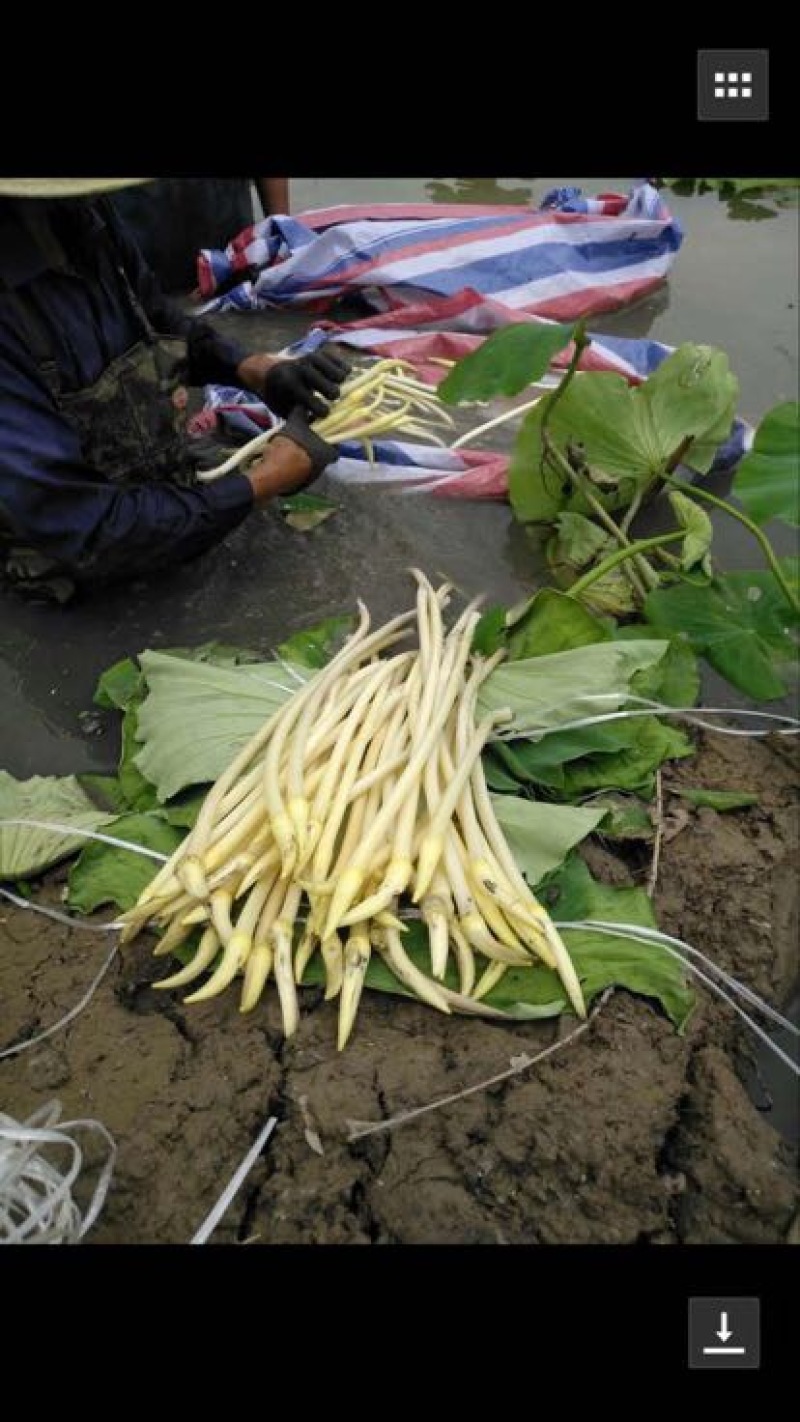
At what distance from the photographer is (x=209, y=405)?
3820mm

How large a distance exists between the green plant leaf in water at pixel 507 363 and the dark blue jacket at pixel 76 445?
0.75 metres

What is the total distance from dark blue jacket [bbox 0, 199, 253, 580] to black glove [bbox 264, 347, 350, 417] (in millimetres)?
546

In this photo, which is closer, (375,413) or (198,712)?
(198,712)

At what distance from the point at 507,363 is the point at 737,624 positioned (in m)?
0.95

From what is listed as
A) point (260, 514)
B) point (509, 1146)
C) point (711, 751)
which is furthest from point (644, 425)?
point (509, 1146)

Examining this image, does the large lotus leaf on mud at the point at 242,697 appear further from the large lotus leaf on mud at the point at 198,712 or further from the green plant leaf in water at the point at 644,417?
the green plant leaf in water at the point at 644,417

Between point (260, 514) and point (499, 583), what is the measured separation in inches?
34.7

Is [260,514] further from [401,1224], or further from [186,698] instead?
[401,1224]

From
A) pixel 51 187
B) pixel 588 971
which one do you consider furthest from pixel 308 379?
pixel 588 971

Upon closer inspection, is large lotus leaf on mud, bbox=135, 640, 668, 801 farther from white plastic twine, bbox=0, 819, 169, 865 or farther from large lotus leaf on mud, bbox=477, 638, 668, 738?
white plastic twine, bbox=0, 819, 169, 865

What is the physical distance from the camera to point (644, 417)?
9.95ft

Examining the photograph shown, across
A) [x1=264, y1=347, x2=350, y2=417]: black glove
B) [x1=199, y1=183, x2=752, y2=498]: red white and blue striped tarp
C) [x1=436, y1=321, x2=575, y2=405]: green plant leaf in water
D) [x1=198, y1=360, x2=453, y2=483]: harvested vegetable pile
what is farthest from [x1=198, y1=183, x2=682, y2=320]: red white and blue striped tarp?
[x1=436, y1=321, x2=575, y2=405]: green plant leaf in water

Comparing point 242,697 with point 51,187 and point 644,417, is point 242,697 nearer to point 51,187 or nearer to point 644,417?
point 51,187

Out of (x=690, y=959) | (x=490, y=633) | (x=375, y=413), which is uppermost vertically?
(x=375, y=413)
